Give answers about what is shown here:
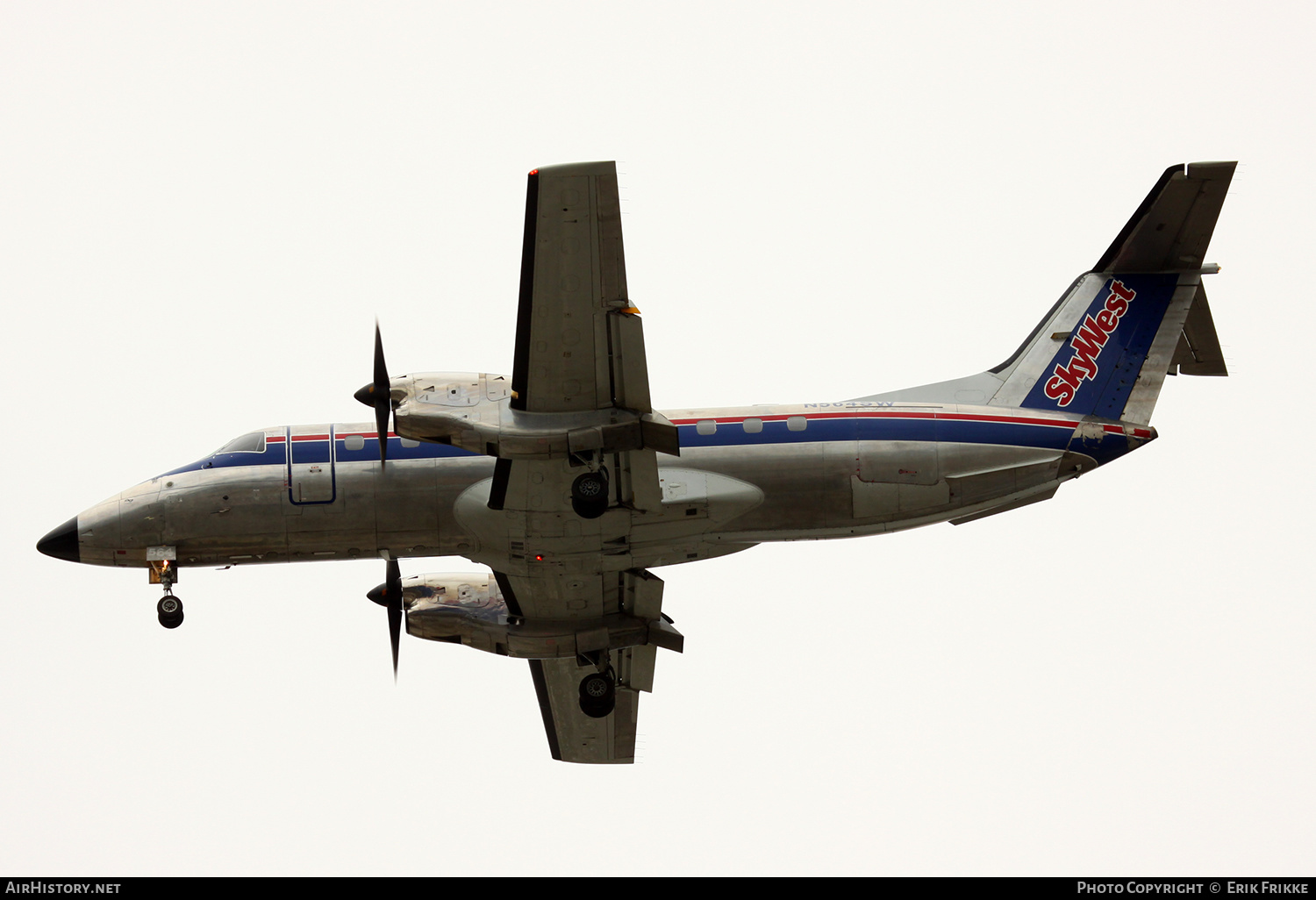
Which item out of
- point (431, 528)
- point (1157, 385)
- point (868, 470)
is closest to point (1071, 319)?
point (1157, 385)

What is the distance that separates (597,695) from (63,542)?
33.0ft

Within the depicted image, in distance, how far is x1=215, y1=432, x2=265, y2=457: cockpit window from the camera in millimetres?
26844

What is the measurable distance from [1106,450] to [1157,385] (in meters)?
1.76

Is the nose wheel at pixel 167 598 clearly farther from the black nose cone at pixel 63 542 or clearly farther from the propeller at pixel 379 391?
the propeller at pixel 379 391

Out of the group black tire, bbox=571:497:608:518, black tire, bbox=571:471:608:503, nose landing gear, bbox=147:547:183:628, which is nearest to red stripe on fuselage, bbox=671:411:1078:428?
black tire, bbox=571:471:608:503

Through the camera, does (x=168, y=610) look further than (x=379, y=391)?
Yes

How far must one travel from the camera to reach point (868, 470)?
2605 centimetres

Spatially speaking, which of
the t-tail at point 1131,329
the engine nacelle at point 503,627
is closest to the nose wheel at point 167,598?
the engine nacelle at point 503,627

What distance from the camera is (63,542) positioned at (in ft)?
88.1

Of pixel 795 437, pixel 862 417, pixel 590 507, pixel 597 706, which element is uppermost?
pixel 862 417

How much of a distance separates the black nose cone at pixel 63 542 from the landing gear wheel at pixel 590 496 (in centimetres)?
918

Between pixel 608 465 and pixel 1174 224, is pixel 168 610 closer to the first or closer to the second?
pixel 608 465

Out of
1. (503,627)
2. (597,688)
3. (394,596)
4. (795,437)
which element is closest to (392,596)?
(394,596)

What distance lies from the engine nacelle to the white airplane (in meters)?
0.04
